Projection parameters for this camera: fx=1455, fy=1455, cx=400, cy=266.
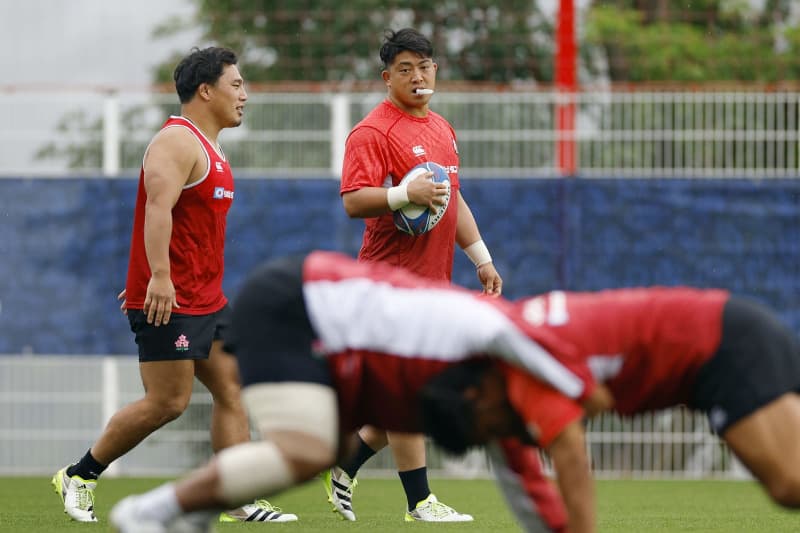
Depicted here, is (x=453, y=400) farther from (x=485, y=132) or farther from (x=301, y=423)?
(x=485, y=132)

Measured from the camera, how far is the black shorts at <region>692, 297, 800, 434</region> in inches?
169

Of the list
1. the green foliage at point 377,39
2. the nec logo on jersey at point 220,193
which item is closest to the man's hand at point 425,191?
the nec logo on jersey at point 220,193

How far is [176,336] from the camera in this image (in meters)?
7.05

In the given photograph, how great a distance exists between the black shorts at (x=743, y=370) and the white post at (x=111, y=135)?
8.17 m

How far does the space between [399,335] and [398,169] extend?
9.76 feet

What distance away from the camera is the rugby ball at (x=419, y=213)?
22.9 ft

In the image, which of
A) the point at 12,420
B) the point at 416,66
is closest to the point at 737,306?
the point at 416,66

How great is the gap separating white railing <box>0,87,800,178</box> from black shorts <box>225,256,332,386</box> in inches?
289

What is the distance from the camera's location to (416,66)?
7203mm

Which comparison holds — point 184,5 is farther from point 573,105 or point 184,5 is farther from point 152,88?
point 573,105

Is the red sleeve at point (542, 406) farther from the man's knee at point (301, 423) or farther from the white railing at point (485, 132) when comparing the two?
the white railing at point (485, 132)

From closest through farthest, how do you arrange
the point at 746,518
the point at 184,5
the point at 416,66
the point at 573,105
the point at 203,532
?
the point at 203,532 < the point at 416,66 < the point at 746,518 < the point at 573,105 < the point at 184,5

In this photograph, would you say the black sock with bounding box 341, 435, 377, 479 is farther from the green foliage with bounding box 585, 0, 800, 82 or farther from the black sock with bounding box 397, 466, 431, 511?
the green foliage with bounding box 585, 0, 800, 82

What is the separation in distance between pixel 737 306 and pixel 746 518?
3.72 metres
